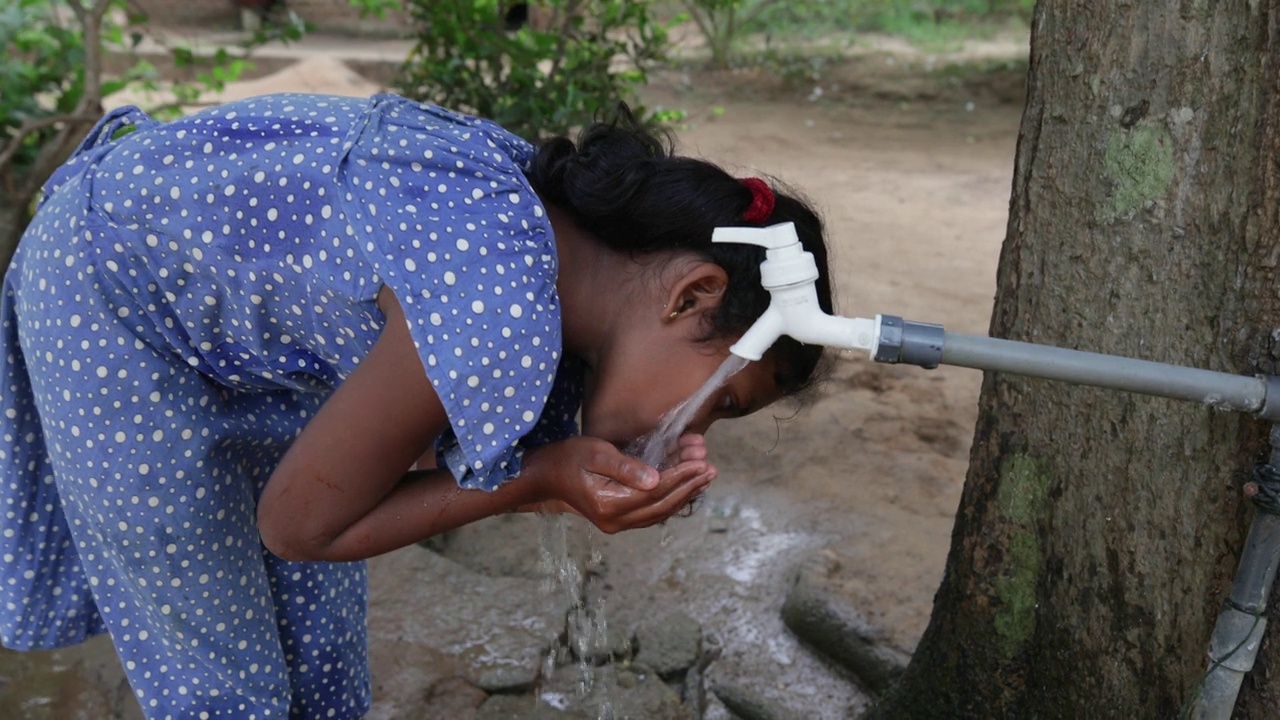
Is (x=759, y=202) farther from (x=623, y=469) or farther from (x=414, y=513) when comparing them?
(x=414, y=513)

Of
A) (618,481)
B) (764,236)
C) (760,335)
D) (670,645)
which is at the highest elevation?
(764,236)

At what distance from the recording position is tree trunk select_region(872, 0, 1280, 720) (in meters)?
1.51

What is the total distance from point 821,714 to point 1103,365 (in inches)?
58.3

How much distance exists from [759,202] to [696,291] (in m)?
0.14

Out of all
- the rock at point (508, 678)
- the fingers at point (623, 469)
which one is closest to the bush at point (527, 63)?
the rock at point (508, 678)

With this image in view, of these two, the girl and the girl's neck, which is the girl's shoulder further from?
the girl's neck

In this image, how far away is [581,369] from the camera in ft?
5.56

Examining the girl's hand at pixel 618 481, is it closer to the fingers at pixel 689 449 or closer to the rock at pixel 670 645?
the fingers at pixel 689 449

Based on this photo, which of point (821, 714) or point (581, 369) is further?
point (821, 714)

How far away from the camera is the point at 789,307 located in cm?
134

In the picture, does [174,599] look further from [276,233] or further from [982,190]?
[982,190]

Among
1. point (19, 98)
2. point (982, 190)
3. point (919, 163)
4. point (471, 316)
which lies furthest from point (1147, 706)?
point (919, 163)

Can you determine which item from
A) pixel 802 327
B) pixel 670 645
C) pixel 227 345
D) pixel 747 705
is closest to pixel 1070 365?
pixel 802 327

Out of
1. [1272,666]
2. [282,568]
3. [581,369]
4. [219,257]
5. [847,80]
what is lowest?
[282,568]
